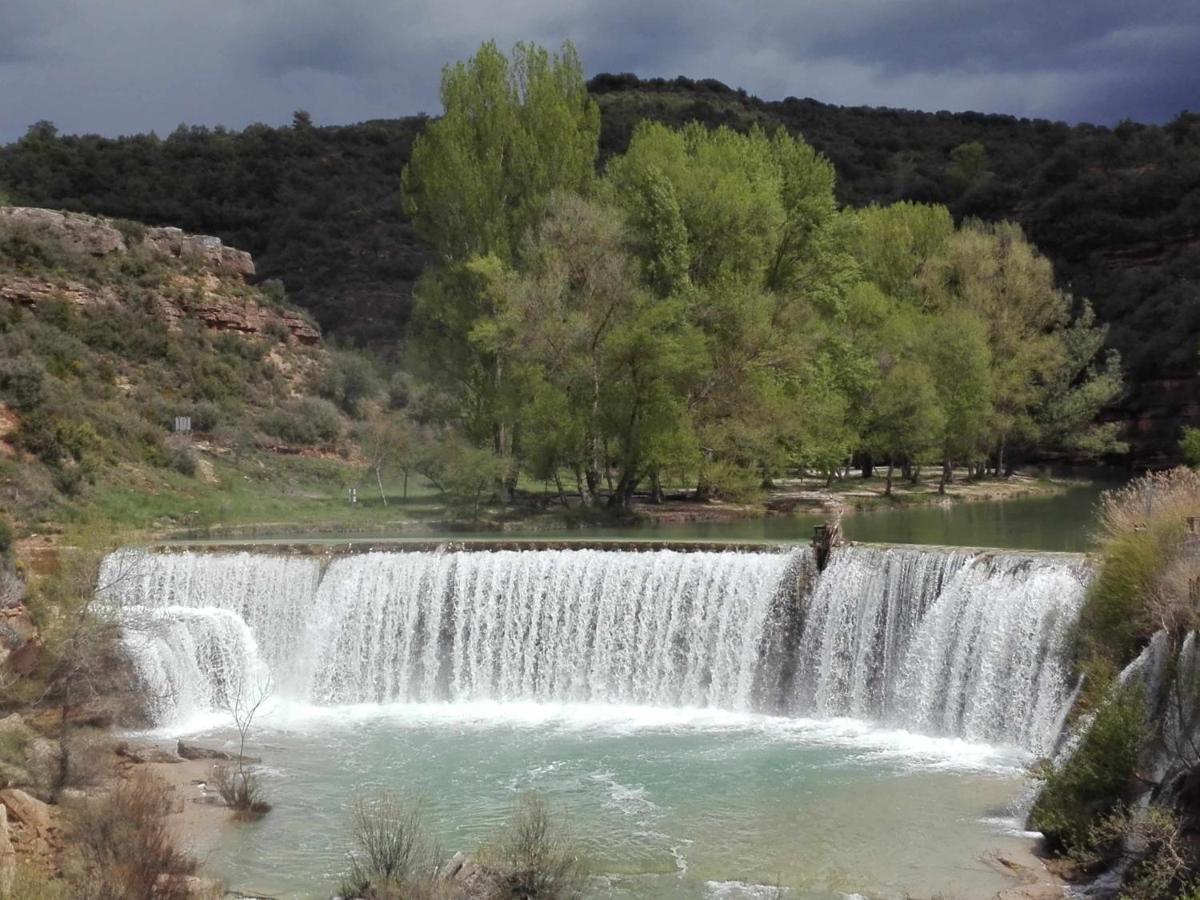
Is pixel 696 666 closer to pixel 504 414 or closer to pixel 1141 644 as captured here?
pixel 1141 644

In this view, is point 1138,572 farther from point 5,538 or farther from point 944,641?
point 5,538

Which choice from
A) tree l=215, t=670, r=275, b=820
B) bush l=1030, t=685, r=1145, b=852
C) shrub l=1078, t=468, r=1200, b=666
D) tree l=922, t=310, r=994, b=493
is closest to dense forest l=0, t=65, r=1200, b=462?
tree l=922, t=310, r=994, b=493

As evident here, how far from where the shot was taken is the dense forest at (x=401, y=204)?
1877 inches

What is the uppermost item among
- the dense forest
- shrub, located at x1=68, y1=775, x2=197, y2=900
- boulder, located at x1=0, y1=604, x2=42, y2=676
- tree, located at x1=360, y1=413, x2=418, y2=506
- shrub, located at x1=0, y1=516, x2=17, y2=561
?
the dense forest

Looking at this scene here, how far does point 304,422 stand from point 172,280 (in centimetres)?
680

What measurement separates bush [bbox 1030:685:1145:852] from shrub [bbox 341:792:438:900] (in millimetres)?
5169

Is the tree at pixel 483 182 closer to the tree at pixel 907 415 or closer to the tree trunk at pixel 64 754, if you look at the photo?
the tree at pixel 907 415

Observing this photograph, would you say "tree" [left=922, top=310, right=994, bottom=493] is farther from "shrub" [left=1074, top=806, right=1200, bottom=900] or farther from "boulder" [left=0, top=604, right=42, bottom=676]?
"shrub" [left=1074, top=806, right=1200, bottom=900]

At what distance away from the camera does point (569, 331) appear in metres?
26.3

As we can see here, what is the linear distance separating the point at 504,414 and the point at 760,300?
6.32 meters

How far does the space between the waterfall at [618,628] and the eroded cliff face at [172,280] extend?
17803mm

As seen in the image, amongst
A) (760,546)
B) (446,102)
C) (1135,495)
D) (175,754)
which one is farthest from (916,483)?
(175,754)

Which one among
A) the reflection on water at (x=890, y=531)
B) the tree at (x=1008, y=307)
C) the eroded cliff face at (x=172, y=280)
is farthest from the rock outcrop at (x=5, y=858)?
the tree at (x=1008, y=307)

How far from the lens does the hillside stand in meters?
25.7
